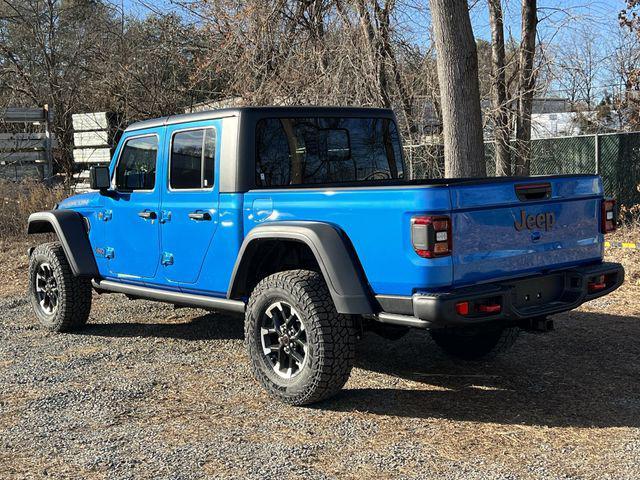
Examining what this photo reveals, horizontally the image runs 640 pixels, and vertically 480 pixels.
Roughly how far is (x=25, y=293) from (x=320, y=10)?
259 inches

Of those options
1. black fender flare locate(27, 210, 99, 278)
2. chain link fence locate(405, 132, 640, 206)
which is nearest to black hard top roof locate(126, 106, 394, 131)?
black fender flare locate(27, 210, 99, 278)

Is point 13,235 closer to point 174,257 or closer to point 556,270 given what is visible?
point 174,257

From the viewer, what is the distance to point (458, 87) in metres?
9.12

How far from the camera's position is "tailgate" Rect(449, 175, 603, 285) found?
424 cm

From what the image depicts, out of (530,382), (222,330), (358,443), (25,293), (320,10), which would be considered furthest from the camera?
(320,10)

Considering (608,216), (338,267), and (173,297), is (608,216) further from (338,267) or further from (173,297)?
(173,297)

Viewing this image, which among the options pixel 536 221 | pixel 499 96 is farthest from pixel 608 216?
pixel 499 96

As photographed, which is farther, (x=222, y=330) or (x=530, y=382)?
(x=222, y=330)

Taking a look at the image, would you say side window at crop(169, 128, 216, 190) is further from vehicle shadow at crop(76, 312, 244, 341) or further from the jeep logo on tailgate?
the jeep logo on tailgate

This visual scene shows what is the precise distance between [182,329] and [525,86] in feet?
23.9

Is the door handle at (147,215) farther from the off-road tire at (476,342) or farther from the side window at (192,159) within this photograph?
the off-road tire at (476,342)

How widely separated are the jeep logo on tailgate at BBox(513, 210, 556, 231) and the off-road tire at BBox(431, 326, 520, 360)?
1.07 metres

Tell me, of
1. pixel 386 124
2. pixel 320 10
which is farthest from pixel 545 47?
pixel 386 124

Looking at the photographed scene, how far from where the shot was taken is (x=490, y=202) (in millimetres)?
4340
